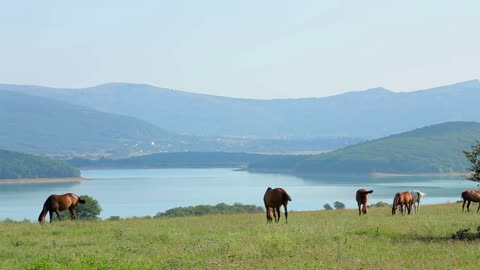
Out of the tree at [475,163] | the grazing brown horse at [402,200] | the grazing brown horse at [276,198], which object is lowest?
the grazing brown horse at [402,200]

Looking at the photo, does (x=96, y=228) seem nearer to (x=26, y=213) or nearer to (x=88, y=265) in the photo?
(x=88, y=265)

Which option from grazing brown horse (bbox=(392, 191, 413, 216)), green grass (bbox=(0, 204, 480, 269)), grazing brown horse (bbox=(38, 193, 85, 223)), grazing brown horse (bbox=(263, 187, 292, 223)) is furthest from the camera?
grazing brown horse (bbox=(392, 191, 413, 216))

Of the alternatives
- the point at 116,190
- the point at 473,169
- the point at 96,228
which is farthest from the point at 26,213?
the point at 473,169

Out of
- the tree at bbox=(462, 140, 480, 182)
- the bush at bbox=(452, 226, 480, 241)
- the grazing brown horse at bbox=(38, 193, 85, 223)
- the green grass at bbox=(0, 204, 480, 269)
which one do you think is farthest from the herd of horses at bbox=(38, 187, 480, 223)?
the tree at bbox=(462, 140, 480, 182)

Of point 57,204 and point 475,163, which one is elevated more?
point 475,163

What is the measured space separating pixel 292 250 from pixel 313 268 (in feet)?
10.4

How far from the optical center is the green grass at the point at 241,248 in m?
15.7

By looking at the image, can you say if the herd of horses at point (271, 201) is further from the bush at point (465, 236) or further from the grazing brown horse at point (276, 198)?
the bush at point (465, 236)

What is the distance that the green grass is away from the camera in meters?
15.7

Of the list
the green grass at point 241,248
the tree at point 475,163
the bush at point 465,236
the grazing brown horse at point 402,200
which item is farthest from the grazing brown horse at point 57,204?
the tree at point 475,163

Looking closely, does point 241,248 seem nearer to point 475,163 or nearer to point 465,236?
point 465,236

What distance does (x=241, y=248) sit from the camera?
18.3 metres

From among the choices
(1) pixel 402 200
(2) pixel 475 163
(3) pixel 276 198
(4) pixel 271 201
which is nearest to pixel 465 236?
(2) pixel 475 163

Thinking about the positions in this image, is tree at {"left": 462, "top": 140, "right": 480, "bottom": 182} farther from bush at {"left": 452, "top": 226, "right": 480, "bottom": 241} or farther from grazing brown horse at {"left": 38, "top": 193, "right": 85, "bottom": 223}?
grazing brown horse at {"left": 38, "top": 193, "right": 85, "bottom": 223}
